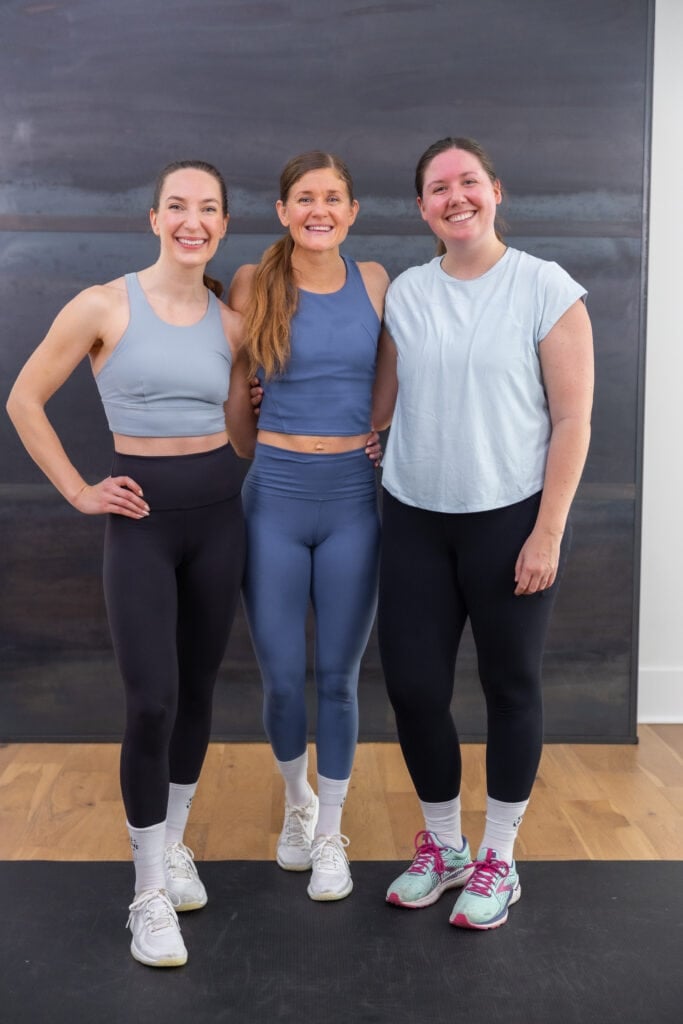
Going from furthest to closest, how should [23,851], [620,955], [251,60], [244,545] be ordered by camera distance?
[251,60], [23,851], [244,545], [620,955]

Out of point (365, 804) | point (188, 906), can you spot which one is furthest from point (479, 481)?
point (365, 804)

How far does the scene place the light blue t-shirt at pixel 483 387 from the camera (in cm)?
231

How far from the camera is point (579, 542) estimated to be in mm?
3697

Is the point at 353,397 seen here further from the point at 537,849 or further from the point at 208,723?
the point at 537,849

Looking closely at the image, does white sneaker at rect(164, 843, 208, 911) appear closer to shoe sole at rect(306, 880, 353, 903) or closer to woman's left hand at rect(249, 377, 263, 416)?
shoe sole at rect(306, 880, 353, 903)

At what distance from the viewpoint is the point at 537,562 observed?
91.1 inches

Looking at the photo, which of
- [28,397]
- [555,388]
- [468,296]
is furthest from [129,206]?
[555,388]

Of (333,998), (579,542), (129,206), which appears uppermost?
(129,206)

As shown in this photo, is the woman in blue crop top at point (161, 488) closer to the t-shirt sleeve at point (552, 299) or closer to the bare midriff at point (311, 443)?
the bare midriff at point (311, 443)

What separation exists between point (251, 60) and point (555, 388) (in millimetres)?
1858

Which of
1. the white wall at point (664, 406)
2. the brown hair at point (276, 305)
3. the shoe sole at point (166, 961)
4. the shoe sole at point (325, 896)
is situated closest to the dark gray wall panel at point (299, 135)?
the white wall at point (664, 406)

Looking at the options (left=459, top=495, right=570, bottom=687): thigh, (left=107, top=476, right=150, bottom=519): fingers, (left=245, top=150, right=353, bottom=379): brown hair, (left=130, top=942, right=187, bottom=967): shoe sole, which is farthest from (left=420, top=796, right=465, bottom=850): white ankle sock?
(left=245, top=150, right=353, bottom=379): brown hair

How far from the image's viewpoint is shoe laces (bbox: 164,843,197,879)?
2.54 meters

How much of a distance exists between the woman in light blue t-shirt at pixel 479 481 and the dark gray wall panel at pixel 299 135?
122 centimetres
